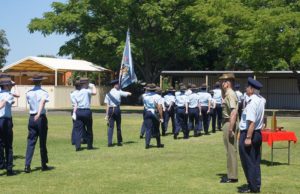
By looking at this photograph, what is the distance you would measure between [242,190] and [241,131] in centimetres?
107

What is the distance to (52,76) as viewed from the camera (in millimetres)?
57969

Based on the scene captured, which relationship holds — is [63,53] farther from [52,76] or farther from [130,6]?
[52,76]

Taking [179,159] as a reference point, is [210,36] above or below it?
above

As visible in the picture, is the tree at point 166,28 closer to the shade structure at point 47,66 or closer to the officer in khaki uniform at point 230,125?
the shade structure at point 47,66

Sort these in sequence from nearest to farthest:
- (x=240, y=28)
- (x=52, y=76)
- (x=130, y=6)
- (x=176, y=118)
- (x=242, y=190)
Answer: (x=242, y=190) < (x=176, y=118) < (x=240, y=28) < (x=130, y=6) < (x=52, y=76)

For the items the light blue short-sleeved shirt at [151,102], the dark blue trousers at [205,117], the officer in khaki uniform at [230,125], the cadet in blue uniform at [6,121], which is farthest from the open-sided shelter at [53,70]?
the officer in khaki uniform at [230,125]

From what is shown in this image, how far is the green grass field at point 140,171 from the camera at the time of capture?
1041 cm

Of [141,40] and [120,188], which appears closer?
[120,188]

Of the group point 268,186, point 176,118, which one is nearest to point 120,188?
point 268,186

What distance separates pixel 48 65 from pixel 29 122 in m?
36.3

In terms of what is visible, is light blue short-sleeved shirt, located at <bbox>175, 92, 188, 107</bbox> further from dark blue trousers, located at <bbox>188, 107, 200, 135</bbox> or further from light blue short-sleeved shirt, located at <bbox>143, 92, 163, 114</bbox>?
light blue short-sleeved shirt, located at <bbox>143, 92, 163, 114</bbox>

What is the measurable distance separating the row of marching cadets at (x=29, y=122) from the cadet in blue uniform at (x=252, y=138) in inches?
182

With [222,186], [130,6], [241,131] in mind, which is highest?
[130,6]

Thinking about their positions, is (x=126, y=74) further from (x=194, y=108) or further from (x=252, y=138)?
(x=252, y=138)
